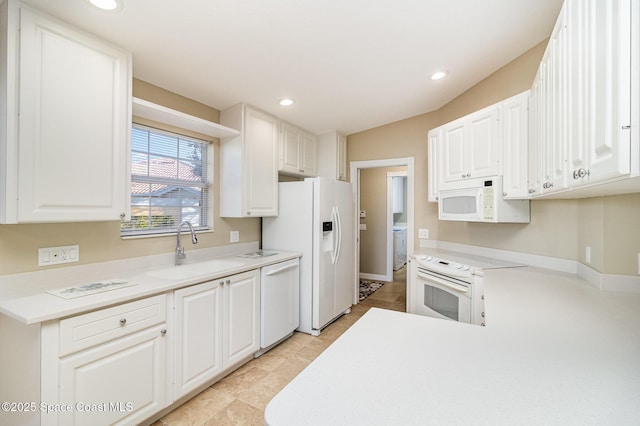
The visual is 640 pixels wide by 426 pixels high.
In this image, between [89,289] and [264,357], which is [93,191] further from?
[264,357]

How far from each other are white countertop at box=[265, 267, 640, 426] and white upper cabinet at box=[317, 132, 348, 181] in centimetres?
284

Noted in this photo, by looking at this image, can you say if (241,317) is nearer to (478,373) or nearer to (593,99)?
(478,373)

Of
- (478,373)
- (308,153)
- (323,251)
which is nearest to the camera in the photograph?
(478,373)

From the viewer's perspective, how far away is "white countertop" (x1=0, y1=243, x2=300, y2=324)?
1370 mm

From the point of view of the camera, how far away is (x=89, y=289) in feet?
5.48

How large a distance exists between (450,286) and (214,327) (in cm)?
191

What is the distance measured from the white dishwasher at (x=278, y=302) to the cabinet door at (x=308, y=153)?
4.21 ft

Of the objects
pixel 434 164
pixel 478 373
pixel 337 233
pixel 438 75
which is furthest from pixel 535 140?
pixel 337 233

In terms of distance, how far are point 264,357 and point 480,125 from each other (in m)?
2.91

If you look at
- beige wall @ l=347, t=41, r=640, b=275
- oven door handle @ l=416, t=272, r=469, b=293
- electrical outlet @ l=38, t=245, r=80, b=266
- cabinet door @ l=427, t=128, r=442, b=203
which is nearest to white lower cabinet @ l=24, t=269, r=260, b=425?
electrical outlet @ l=38, t=245, r=80, b=266

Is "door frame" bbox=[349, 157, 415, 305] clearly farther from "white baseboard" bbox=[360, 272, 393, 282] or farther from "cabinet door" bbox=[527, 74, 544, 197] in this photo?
"cabinet door" bbox=[527, 74, 544, 197]

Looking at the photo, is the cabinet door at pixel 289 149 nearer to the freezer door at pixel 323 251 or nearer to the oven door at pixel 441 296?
the freezer door at pixel 323 251

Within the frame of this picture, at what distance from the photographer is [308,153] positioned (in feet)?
12.5

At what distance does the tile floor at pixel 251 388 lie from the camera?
1.88 metres
